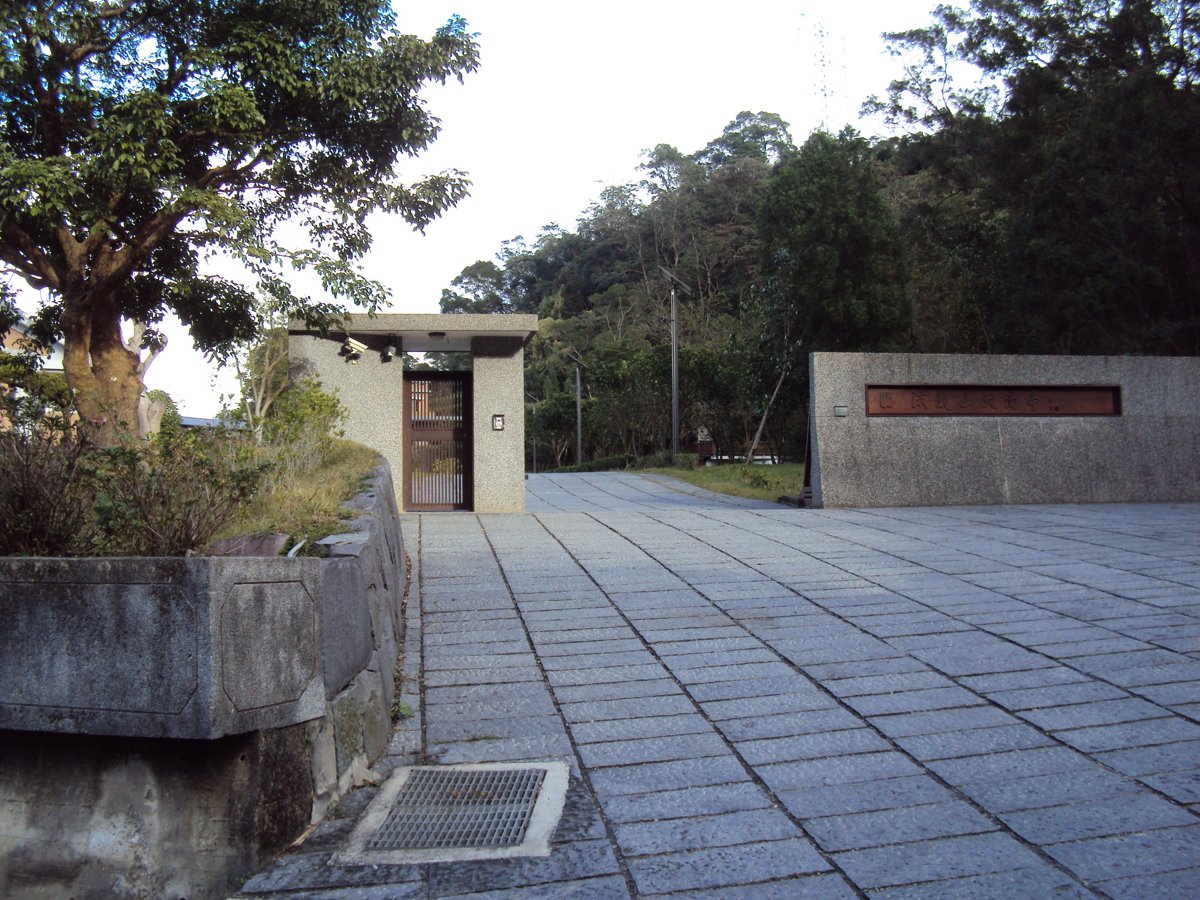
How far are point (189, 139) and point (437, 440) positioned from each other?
5432 millimetres

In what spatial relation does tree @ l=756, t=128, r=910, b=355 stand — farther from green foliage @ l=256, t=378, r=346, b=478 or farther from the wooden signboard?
green foliage @ l=256, t=378, r=346, b=478

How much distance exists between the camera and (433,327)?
43.4 feet

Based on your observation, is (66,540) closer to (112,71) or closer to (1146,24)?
(112,71)

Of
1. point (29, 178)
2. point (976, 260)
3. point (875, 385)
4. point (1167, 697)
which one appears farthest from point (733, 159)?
point (1167, 697)

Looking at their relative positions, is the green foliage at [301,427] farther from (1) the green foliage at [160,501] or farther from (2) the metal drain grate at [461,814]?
(2) the metal drain grate at [461,814]

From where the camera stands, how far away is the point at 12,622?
3332mm

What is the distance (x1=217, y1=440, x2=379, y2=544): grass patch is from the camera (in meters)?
5.01

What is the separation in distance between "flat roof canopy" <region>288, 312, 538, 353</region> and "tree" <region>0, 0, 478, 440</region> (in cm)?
172

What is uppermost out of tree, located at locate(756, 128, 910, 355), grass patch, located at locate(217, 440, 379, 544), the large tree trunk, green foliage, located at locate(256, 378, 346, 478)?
tree, located at locate(756, 128, 910, 355)

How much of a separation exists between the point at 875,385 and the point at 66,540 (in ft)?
33.0

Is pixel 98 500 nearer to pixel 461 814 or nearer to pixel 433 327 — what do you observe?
pixel 461 814

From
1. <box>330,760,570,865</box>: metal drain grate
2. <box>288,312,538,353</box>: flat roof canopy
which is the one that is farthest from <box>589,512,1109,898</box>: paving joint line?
<box>288,312,538,353</box>: flat roof canopy

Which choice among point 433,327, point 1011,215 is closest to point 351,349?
point 433,327

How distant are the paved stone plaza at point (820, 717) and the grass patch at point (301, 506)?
34.2 inches
